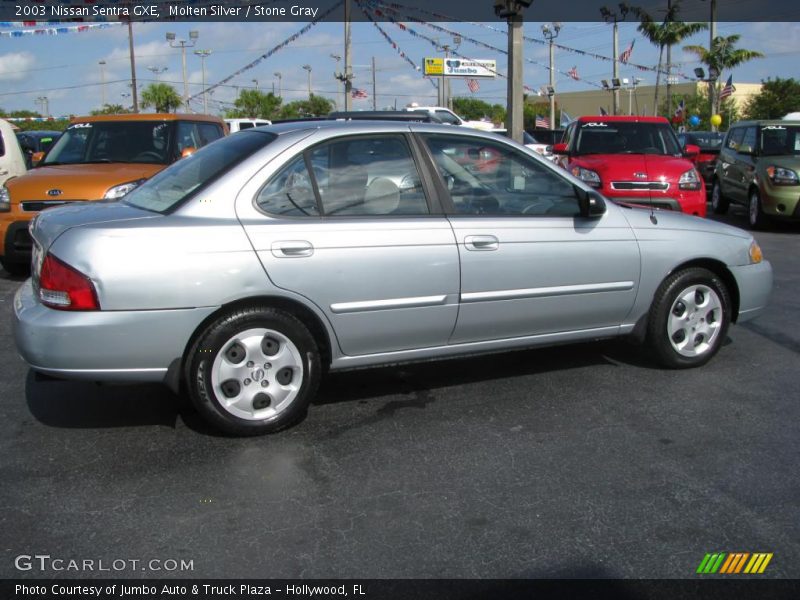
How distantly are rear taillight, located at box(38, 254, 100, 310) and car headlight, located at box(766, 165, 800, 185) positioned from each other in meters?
10.8

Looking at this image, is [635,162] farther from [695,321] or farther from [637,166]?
[695,321]

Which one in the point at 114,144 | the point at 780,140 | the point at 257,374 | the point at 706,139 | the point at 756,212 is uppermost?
the point at 706,139

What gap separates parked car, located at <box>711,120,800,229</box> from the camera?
11.5 metres

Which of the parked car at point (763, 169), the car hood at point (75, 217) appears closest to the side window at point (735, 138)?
the parked car at point (763, 169)

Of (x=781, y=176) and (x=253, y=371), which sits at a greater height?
(x=781, y=176)

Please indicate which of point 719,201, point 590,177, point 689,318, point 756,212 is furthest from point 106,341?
point 719,201

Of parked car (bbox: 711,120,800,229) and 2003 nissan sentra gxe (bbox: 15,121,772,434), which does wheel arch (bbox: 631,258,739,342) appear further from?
parked car (bbox: 711,120,800,229)

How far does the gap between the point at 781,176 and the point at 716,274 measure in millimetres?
7469

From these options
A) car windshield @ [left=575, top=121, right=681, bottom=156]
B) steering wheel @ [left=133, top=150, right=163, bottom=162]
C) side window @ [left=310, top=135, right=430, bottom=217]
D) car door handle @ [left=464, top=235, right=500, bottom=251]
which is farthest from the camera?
car windshield @ [left=575, top=121, right=681, bottom=156]

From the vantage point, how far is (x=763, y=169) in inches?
467

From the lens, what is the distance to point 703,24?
131 feet

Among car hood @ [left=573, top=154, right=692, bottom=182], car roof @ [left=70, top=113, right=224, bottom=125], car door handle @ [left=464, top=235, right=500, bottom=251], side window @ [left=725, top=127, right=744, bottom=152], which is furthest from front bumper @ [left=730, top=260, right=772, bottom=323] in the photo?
side window @ [left=725, top=127, right=744, bottom=152]

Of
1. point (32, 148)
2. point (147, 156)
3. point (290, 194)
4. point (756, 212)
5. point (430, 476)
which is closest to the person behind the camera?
point (430, 476)

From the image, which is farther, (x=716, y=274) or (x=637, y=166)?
(x=637, y=166)
